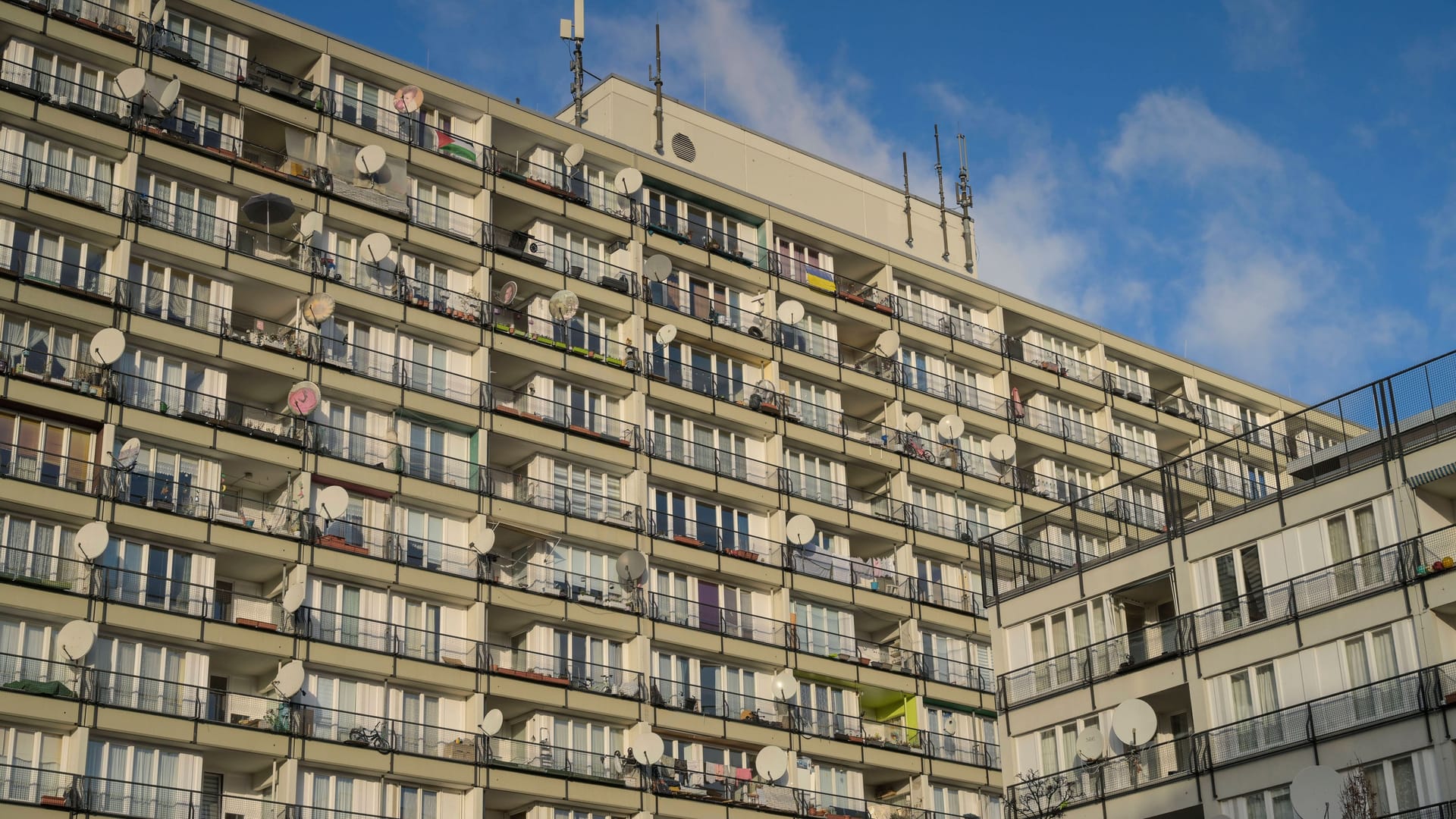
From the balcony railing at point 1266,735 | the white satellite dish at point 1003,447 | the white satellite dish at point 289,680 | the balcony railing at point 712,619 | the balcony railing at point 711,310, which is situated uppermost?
the balcony railing at point 711,310

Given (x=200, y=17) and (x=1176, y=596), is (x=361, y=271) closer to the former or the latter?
(x=200, y=17)

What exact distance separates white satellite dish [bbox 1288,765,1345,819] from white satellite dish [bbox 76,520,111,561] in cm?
3450

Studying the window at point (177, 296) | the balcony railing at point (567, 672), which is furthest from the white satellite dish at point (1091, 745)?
the window at point (177, 296)

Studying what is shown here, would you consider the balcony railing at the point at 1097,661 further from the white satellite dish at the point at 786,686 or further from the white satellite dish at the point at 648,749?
the white satellite dish at the point at 786,686

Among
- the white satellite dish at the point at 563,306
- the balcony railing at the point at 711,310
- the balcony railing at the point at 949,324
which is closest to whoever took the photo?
the white satellite dish at the point at 563,306

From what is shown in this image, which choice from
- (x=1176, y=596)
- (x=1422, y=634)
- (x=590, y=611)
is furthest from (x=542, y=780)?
(x=1422, y=634)

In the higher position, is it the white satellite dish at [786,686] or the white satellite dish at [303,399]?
the white satellite dish at [303,399]

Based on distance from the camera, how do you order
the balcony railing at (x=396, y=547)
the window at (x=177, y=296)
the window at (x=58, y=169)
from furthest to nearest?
the balcony railing at (x=396, y=547) → the window at (x=177, y=296) → the window at (x=58, y=169)

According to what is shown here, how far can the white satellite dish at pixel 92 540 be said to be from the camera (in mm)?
58125

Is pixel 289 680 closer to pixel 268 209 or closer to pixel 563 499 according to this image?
pixel 563 499

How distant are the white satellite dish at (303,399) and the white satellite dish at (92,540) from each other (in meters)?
8.88

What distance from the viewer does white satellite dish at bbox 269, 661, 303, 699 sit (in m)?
60.9

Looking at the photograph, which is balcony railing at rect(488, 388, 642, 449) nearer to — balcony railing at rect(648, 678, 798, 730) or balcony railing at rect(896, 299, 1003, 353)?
balcony railing at rect(648, 678, 798, 730)

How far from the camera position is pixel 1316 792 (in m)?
49.9
